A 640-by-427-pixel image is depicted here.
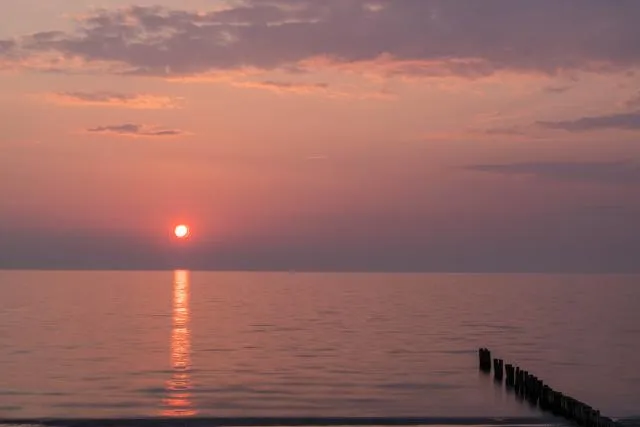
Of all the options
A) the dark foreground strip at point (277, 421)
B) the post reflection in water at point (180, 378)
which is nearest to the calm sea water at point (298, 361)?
the post reflection in water at point (180, 378)

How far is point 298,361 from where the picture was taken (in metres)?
55.1

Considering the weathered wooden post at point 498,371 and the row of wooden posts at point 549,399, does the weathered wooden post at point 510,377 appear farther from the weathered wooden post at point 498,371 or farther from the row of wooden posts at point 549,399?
the weathered wooden post at point 498,371

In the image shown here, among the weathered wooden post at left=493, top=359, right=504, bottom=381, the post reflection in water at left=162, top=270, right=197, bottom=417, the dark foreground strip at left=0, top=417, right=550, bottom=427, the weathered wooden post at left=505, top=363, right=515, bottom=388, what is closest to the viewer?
the dark foreground strip at left=0, top=417, right=550, bottom=427

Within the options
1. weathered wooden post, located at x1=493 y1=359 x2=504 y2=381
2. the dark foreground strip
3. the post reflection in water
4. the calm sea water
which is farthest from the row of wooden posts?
the post reflection in water

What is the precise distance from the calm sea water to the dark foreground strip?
1864mm

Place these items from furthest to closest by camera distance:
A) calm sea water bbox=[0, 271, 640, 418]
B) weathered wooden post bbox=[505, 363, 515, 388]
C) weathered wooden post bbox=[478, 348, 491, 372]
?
weathered wooden post bbox=[478, 348, 491, 372] → weathered wooden post bbox=[505, 363, 515, 388] → calm sea water bbox=[0, 271, 640, 418]

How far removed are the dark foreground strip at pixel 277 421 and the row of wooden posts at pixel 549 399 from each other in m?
0.99

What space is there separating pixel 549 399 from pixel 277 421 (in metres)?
11.1

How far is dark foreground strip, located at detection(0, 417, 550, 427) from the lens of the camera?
32656 mm

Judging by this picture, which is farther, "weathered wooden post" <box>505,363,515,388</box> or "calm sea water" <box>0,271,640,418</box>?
"weathered wooden post" <box>505,363,515,388</box>

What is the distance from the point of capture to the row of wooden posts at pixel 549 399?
2978 centimetres

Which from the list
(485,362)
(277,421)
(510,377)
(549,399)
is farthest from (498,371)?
(277,421)

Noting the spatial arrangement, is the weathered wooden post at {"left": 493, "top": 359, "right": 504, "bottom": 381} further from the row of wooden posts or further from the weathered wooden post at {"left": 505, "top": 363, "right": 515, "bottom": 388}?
the weathered wooden post at {"left": 505, "top": 363, "right": 515, "bottom": 388}

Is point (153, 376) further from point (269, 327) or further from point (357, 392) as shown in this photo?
point (269, 327)
